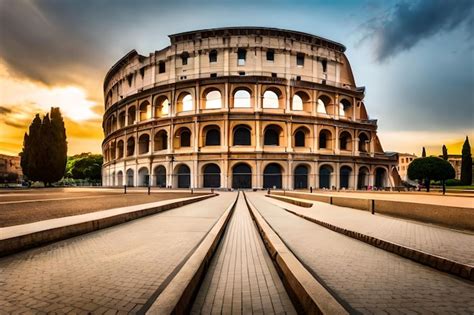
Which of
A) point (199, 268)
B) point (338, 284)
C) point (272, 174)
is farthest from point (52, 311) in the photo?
point (272, 174)

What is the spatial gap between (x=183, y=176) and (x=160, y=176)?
12.7 ft

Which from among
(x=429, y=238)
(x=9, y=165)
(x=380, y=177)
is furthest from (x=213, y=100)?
(x=9, y=165)

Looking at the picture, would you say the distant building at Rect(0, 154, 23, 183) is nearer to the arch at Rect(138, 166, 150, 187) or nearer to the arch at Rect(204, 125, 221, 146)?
the arch at Rect(138, 166, 150, 187)

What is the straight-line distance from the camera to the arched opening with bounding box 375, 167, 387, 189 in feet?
121

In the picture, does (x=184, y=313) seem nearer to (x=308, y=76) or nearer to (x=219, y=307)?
(x=219, y=307)

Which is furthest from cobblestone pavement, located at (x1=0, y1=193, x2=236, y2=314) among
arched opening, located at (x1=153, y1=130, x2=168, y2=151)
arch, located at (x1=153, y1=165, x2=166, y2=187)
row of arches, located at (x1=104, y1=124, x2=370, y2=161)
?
arched opening, located at (x1=153, y1=130, x2=168, y2=151)

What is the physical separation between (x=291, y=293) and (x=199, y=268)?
116cm

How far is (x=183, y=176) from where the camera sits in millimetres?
31719

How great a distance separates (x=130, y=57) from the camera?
130 feet

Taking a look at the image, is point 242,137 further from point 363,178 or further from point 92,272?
point 92,272

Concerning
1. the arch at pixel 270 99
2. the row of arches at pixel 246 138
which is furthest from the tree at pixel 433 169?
the arch at pixel 270 99

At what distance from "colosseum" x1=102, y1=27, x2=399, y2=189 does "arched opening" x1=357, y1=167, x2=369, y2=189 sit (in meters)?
0.15

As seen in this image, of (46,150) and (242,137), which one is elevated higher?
(242,137)

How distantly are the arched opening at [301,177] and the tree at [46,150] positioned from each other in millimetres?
34772
